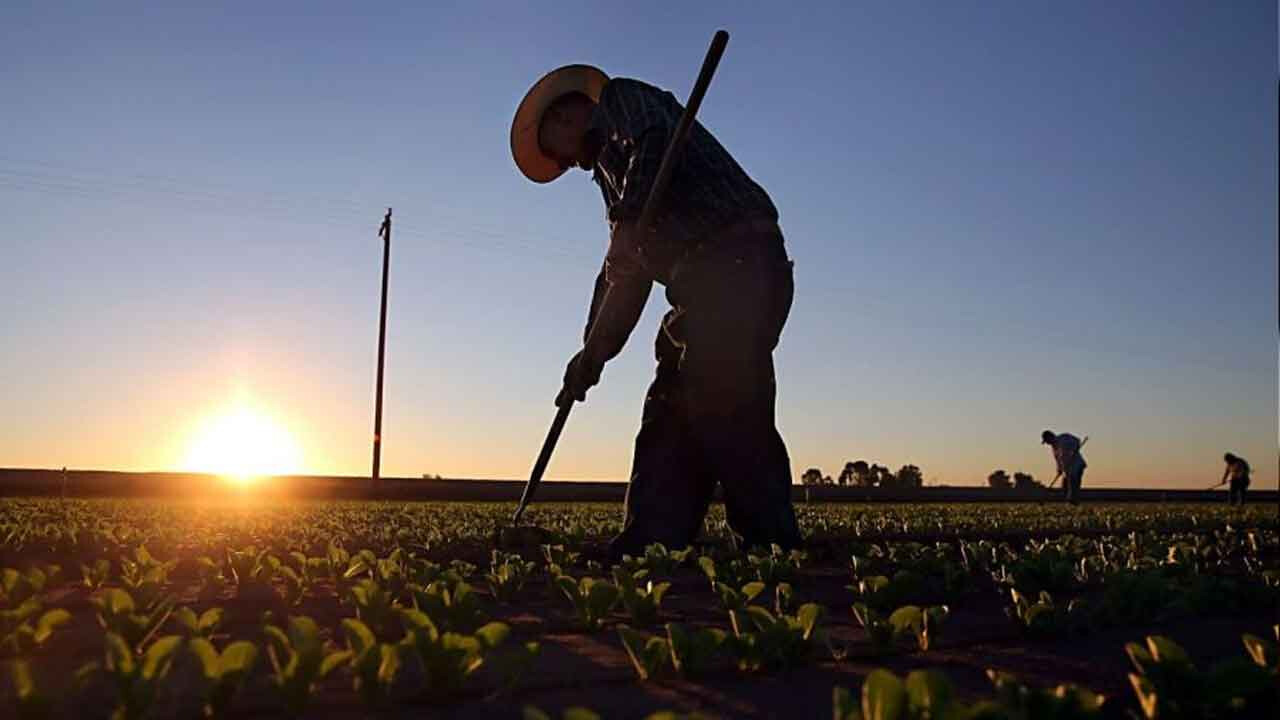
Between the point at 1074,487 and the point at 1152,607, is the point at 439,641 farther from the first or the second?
the point at 1074,487

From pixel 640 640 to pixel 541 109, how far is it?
4408 millimetres

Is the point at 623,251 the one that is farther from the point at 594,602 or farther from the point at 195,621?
the point at 195,621

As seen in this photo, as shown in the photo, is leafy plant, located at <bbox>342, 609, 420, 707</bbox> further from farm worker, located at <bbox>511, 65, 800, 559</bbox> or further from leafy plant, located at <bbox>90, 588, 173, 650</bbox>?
farm worker, located at <bbox>511, 65, 800, 559</bbox>

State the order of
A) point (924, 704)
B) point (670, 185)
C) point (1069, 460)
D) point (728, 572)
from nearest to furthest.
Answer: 1. point (924, 704)
2. point (728, 572)
3. point (670, 185)
4. point (1069, 460)

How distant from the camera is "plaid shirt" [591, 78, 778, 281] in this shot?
206 inches

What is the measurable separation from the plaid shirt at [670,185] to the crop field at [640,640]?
5.23ft

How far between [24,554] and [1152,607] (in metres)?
5.38

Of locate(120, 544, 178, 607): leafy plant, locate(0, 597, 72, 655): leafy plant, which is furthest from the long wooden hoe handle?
locate(0, 597, 72, 655): leafy plant

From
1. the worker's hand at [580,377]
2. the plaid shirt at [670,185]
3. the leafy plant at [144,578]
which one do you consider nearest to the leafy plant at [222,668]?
the leafy plant at [144,578]

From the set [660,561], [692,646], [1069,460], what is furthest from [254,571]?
[1069,460]

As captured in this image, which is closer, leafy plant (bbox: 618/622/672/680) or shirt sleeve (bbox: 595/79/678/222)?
leafy plant (bbox: 618/622/672/680)

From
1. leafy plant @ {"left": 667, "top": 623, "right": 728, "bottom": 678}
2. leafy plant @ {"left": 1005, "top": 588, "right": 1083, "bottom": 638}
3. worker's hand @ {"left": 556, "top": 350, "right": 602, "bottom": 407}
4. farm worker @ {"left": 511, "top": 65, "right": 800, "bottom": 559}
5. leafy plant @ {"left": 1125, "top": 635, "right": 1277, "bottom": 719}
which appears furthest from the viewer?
worker's hand @ {"left": 556, "top": 350, "right": 602, "bottom": 407}

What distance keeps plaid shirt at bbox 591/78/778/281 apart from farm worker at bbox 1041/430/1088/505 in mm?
21196

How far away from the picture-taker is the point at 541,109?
6125 millimetres
